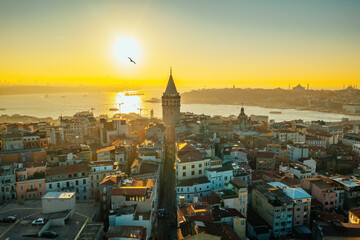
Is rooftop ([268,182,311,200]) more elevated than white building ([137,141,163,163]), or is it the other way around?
white building ([137,141,163,163])

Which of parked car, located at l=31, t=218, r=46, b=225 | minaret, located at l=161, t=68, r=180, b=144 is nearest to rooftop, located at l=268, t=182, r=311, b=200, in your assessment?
parked car, located at l=31, t=218, r=46, b=225

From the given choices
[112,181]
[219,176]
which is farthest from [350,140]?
[112,181]

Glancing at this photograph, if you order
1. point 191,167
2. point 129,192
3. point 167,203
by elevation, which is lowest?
Answer: point 167,203

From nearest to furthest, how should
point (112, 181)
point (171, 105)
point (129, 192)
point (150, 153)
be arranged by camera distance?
point (129, 192) < point (112, 181) < point (150, 153) < point (171, 105)

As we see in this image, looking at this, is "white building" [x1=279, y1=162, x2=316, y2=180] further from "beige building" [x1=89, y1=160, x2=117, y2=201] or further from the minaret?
the minaret

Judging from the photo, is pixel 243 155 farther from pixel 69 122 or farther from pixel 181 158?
pixel 69 122

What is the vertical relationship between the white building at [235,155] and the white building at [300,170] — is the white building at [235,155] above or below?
above

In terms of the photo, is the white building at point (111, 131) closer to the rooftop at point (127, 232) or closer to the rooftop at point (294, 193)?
the rooftop at point (127, 232)

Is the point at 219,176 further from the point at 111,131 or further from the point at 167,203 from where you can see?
the point at 111,131

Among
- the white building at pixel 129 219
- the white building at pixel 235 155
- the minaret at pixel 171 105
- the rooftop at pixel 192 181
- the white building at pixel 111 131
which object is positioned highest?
the minaret at pixel 171 105

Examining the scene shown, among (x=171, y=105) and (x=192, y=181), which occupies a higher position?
(x=171, y=105)

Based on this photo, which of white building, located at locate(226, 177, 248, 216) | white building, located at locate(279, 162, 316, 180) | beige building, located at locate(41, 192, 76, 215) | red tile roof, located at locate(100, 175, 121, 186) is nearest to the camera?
beige building, located at locate(41, 192, 76, 215)

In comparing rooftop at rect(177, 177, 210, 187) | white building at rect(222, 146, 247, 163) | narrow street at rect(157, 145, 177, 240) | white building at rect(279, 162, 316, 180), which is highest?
white building at rect(222, 146, 247, 163)

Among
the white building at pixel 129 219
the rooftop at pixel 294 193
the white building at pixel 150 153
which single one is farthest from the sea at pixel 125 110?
the white building at pixel 129 219
